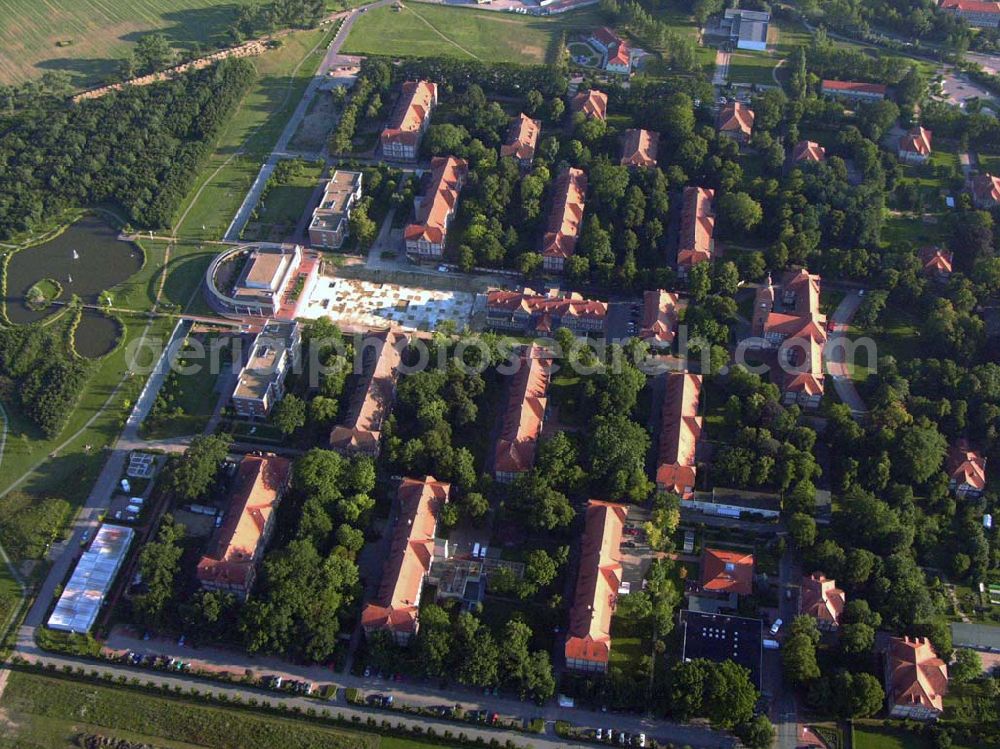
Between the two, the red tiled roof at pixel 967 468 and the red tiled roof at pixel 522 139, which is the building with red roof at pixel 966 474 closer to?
the red tiled roof at pixel 967 468

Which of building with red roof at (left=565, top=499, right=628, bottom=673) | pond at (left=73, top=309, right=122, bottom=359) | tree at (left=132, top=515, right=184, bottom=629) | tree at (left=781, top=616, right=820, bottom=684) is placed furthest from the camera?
pond at (left=73, top=309, right=122, bottom=359)

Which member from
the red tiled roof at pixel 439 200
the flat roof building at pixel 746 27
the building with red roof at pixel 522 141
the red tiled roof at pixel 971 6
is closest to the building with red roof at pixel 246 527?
the red tiled roof at pixel 439 200

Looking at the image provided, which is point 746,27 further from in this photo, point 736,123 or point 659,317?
point 659,317

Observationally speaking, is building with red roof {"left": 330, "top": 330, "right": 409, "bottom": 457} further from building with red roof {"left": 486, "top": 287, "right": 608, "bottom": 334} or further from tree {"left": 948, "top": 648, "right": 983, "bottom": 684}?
tree {"left": 948, "top": 648, "right": 983, "bottom": 684}

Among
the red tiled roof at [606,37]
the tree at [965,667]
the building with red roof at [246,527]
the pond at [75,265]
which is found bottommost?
the tree at [965,667]

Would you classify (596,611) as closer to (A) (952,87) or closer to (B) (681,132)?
(B) (681,132)

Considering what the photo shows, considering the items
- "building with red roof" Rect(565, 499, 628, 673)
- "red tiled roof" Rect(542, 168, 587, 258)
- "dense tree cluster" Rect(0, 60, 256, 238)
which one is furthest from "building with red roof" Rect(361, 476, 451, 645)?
"dense tree cluster" Rect(0, 60, 256, 238)
